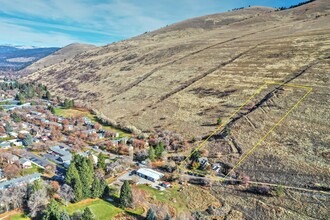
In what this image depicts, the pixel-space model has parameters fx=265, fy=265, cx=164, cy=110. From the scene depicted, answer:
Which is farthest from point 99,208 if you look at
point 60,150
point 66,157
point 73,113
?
point 73,113

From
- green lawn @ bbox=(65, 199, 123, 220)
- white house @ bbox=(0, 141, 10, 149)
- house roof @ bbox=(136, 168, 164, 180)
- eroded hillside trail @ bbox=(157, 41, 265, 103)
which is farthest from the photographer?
eroded hillside trail @ bbox=(157, 41, 265, 103)

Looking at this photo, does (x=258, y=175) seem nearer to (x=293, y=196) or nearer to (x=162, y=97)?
(x=293, y=196)

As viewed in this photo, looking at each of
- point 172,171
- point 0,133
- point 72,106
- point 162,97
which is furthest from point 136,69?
point 172,171

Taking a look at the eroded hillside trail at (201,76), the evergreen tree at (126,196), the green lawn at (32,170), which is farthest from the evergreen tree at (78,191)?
the eroded hillside trail at (201,76)

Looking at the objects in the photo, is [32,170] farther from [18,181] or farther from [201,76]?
[201,76]

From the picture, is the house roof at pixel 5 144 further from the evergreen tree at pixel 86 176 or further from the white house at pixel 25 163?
the evergreen tree at pixel 86 176

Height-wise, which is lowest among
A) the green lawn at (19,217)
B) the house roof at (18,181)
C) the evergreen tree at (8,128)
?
the green lawn at (19,217)

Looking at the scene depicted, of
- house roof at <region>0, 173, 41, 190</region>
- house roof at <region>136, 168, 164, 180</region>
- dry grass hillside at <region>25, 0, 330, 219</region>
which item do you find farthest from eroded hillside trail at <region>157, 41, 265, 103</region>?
house roof at <region>0, 173, 41, 190</region>

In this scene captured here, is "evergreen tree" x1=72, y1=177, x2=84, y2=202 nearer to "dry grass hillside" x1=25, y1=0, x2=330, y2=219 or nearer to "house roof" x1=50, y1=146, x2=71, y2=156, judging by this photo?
"house roof" x1=50, y1=146, x2=71, y2=156
